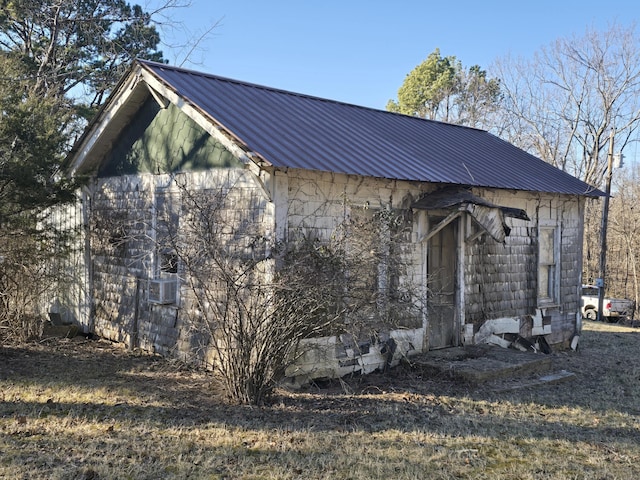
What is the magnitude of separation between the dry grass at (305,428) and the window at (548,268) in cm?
334

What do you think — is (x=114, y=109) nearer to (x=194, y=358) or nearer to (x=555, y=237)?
(x=194, y=358)

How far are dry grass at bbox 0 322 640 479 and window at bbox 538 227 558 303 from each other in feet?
11.0

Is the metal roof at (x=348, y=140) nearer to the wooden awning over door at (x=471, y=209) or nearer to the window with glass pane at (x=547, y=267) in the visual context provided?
the wooden awning over door at (x=471, y=209)

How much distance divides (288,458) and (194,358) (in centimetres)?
372

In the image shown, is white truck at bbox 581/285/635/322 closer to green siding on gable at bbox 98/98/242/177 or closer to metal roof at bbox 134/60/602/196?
metal roof at bbox 134/60/602/196

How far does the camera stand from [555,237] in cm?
1245

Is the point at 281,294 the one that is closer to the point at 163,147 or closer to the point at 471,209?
the point at 471,209

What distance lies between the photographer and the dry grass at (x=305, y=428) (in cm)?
521

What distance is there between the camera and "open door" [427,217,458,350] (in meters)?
10.2

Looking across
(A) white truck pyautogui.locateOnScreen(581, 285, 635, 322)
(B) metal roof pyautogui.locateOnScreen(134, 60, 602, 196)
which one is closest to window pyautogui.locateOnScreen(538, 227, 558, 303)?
(B) metal roof pyautogui.locateOnScreen(134, 60, 602, 196)

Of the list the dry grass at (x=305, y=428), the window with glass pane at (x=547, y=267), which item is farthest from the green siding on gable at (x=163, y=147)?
the window with glass pane at (x=547, y=267)

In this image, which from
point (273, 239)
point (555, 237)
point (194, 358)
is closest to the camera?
point (273, 239)

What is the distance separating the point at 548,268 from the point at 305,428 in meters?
8.11

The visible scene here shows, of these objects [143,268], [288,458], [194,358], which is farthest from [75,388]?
[288,458]
